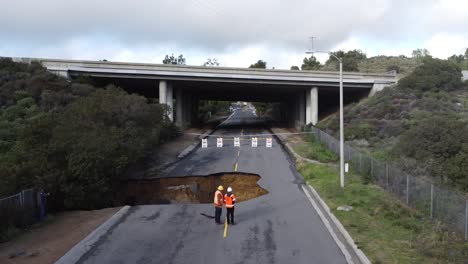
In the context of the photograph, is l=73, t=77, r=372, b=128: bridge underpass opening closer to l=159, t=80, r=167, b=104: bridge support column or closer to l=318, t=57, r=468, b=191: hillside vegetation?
l=159, t=80, r=167, b=104: bridge support column

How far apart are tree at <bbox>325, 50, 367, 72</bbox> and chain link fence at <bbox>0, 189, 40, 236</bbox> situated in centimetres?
9642

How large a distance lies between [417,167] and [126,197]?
18404 mm

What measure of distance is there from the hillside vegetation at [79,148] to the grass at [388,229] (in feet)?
41.2

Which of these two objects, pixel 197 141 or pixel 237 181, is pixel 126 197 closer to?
pixel 237 181

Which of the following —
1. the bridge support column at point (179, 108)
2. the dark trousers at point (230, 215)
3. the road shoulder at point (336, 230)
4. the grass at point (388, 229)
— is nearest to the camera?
the grass at point (388, 229)

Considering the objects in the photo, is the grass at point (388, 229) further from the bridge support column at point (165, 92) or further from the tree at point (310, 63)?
the tree at point (310, 63)

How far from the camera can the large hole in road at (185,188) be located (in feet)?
97.6

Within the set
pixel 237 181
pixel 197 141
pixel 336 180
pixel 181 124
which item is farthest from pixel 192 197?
pixel 181 124

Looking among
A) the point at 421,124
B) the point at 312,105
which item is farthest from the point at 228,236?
the point at 312,105

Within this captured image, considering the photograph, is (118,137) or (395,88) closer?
(118,137)

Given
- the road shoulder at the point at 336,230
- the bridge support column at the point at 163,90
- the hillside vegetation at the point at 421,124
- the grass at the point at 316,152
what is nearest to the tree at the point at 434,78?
the hillside vegetation at the point at 421,124

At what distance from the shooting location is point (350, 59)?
12281 cm

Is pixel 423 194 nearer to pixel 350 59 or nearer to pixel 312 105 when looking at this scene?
pixel 312 105

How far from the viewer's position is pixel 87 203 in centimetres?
2570
